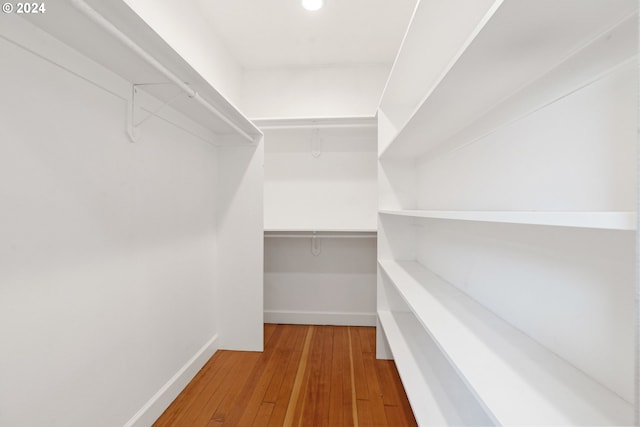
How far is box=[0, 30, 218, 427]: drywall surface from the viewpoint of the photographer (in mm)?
812

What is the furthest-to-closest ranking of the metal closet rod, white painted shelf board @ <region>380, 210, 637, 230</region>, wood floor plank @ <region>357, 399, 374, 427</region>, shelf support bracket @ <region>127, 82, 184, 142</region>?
the metal closet rod < wood floor plank @ <region>357, 399, 374, 427</region> < shelf support bracket @ <region>127, 82, 184, 142</region> < white painted shelf board @ <region>380, 210, 637, 230</region>

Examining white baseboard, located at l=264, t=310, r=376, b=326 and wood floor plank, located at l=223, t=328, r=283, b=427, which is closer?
wood floor plank, located at l=223, t=328, r=283, b=427

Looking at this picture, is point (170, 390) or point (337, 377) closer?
point (170, 390)

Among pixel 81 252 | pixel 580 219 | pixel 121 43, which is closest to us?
pixel 580 219

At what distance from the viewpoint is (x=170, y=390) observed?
152 cm

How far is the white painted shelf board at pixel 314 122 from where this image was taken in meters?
2.23

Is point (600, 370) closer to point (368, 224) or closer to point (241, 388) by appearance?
point (241, 388)

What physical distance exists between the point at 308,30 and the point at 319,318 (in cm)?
259

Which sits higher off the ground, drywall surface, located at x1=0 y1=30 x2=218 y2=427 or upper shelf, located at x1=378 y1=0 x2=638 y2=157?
upper shelf, located at x1=378 y1=0 x2=638 y2=157

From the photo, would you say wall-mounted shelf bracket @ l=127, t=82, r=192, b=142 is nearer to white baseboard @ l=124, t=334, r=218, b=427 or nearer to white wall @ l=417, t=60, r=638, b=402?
white baseboard @ l=124, t=334, r=218, b=427

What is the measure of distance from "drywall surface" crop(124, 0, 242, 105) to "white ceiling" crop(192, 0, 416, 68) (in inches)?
3.7

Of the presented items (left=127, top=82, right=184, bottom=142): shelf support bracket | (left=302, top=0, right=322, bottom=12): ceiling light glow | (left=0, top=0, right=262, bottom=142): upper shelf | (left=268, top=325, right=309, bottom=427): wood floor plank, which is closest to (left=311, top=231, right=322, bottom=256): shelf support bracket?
(left=268, top=325, right=309, bottom=427): wood floor plank

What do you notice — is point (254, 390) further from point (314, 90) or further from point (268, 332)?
point (314, 90)

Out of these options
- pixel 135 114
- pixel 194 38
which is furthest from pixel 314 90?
pixel 135 114
